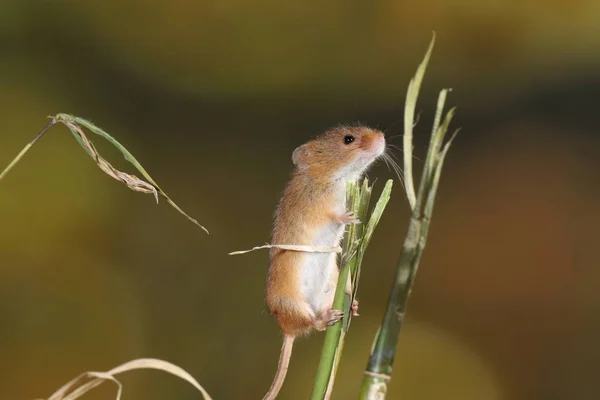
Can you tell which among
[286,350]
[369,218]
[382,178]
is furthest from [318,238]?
[382,178]

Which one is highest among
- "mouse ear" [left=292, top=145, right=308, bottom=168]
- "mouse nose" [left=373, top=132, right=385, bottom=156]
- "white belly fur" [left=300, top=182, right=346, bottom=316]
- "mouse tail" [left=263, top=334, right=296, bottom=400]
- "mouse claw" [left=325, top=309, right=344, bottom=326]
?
"mouse nose" [left=373, top=132, right=385, bottom=156]

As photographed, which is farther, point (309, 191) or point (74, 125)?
point (309, 191)

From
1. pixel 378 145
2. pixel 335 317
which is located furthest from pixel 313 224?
pixel 335 317

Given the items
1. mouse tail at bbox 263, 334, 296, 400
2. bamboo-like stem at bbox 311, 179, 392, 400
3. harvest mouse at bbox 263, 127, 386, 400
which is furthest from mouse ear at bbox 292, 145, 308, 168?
bamboo-like stem at bbox 311, 179, 392, 400

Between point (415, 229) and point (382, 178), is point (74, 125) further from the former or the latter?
point (382, 178)

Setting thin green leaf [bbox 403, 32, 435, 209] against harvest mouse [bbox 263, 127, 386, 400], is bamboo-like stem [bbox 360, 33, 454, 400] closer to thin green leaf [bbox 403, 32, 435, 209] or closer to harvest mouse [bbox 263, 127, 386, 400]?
thin green leaf [bbox 403, 32, 435, 209]

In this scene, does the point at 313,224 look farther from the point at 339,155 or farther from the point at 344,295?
the point at 344,295
